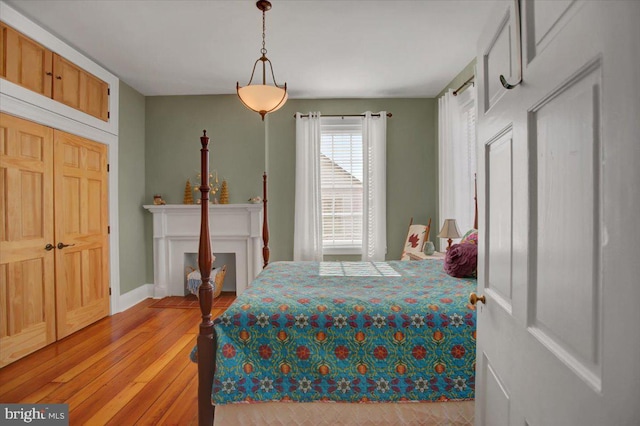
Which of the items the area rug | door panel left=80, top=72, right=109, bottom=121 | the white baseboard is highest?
door panel left=80, top=72, right=109, bottom=121

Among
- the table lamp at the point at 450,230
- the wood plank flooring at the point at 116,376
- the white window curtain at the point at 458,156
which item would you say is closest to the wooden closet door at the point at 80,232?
the wood plank flooring at the point at 116,376

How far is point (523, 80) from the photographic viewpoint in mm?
844

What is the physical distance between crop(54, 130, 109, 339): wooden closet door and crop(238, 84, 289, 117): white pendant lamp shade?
186 cm

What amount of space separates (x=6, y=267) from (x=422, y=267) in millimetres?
3296

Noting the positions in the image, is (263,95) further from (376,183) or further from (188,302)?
(188,302)

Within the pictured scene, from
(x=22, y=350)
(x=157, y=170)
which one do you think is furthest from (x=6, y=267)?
(x=157, y=170)

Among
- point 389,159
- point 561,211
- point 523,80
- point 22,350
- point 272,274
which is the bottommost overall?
point 22,350

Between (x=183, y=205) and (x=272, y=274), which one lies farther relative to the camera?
(x=183, y=205)

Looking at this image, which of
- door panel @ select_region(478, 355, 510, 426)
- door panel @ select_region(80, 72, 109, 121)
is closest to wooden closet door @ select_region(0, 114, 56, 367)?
door panel @ select_region(80, 72, 109, 121)

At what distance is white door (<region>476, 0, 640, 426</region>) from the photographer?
19.5 inches

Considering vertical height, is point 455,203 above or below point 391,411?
above

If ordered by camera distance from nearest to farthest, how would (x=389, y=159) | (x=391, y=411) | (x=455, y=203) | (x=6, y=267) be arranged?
(x=391, y=411), (x=6, y=267), (x=455, y=203), (x=389, y=159)

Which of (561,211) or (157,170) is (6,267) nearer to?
(157,170)

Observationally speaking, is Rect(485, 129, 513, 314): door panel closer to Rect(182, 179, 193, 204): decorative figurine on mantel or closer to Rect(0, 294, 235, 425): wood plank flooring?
Rect(0, 294, 235, 425): wood plank flooring
